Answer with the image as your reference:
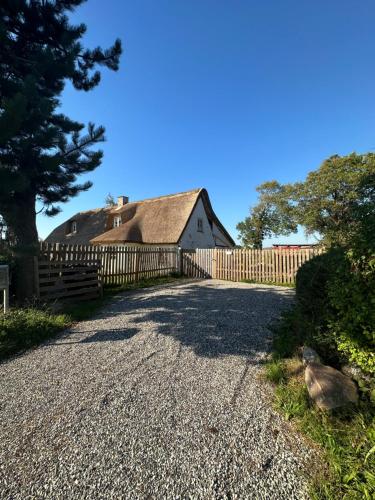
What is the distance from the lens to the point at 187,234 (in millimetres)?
18750

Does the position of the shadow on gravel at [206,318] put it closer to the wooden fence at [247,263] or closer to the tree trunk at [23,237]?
the tree trunk at [23,237]

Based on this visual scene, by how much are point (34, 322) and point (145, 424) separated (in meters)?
3.81

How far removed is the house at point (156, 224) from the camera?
18.6 m

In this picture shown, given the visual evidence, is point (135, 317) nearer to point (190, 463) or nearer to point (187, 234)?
point (190, 463)

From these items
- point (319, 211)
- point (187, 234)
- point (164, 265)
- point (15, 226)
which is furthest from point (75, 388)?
point (319, 211)

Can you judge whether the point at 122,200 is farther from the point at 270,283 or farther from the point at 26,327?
the point at 26,327

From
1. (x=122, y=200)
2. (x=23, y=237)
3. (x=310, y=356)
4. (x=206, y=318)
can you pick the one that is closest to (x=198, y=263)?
(x=206, y=318)

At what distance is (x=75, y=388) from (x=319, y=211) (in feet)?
76.0

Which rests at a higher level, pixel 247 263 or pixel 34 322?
pixel 247 263

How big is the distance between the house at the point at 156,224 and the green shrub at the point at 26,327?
1240 cm

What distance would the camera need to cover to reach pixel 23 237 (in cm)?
681

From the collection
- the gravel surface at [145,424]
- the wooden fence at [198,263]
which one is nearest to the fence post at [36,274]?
the gravel surface at [145,424]

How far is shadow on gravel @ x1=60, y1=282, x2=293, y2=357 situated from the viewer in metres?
4.30

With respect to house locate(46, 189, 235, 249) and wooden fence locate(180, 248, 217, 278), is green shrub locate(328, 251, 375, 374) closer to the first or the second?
wooden fence locate(180, 248, 217, 278)
